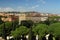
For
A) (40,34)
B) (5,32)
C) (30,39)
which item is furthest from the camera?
(5,32)

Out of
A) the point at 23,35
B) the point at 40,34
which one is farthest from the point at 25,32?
the point at 40,34

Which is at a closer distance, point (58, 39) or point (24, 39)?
point (58, 39)

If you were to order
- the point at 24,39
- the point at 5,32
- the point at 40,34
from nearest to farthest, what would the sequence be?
the point at 40,34 < the point at 24,39 < the point at 5,32

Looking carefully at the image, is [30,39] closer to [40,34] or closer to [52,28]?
[40,34]

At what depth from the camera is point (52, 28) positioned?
61.8 feet

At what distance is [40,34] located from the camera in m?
18.3

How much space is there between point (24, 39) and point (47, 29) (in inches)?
98.2

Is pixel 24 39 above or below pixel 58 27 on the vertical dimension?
below

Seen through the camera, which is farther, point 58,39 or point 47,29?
point 47,29

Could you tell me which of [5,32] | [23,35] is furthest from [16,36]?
[5,32]

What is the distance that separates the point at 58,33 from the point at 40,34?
1.69 metres

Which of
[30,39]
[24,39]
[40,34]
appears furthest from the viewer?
[24,39]

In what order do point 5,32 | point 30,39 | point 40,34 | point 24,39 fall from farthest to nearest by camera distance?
1. point 5,32
2. point 24,39
3. point 40,34
4. point 30,39

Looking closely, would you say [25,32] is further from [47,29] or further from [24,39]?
[47,29]
